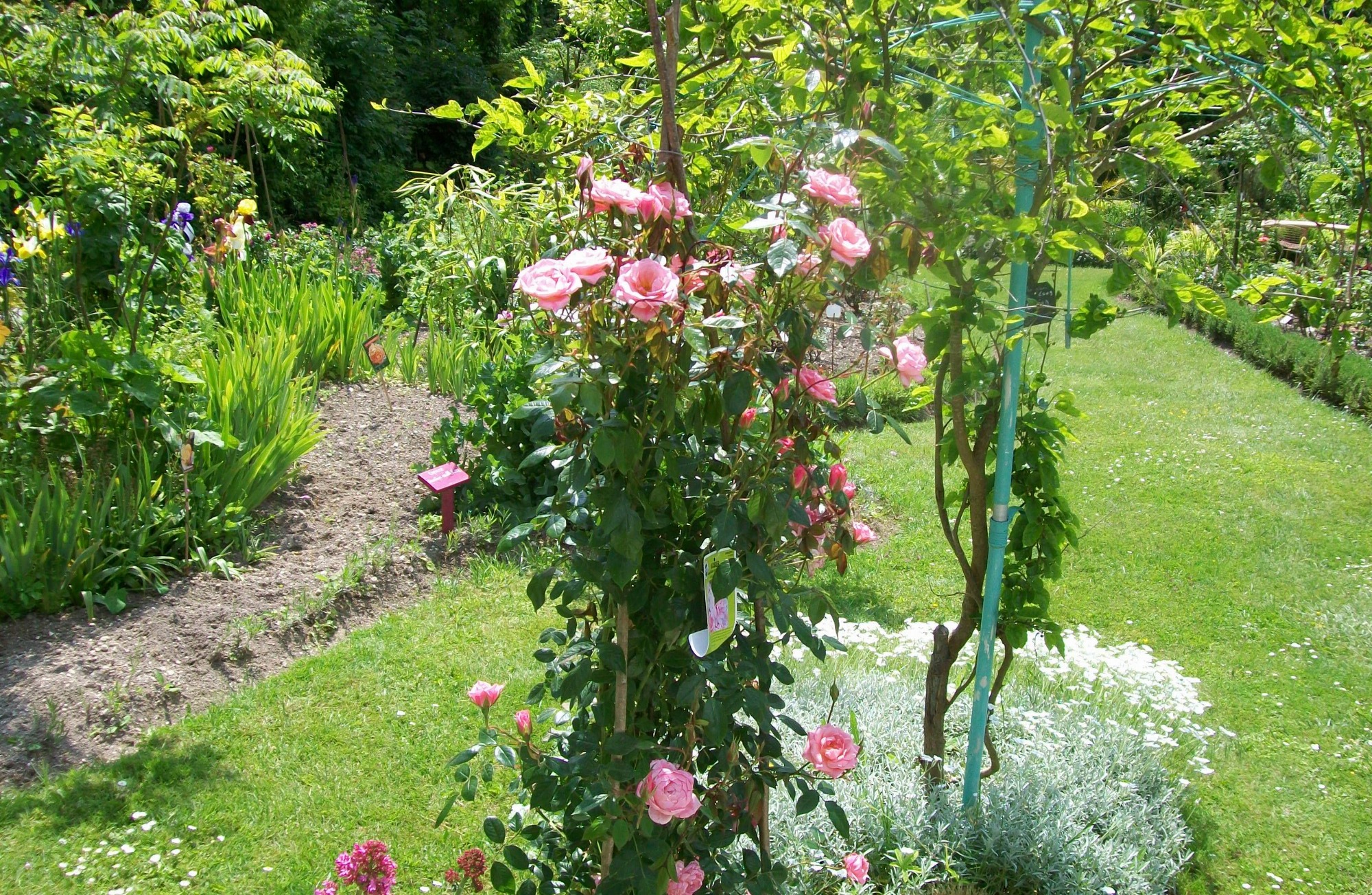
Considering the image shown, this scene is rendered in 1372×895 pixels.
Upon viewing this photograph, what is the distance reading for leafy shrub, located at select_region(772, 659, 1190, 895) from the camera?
229cm

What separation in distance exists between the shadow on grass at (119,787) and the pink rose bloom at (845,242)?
7.47 ft

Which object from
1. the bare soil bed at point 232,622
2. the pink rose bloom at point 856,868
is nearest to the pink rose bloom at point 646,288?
the pink rose bloom at point 856,868

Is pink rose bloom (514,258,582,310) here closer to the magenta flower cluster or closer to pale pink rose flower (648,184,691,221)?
pale pink rose flower (648,184,691,221)

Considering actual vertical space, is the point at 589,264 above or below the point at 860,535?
above

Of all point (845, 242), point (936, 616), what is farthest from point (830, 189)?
point (936, 616)

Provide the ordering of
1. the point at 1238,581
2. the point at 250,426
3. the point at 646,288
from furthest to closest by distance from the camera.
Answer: the point at 1238,581
the point at 250,426
the point at 646,288

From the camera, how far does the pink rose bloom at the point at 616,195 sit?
57.4 inches

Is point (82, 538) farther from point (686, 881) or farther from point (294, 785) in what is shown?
point (686, 881)

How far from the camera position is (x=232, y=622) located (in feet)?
10.8

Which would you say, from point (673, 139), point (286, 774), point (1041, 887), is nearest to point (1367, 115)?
point (673, 139)

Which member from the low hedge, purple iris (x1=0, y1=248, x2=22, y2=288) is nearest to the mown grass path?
the low hedge

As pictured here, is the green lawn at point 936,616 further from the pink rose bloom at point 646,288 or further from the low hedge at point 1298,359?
the pink rose bloom at point 646,288

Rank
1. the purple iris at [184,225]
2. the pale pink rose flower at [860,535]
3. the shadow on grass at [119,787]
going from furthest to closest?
the purple iris at [184,225]
the shadow on grass at [119,787]
the pale pink rose flower at [860,535]

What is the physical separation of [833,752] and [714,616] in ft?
1.40
